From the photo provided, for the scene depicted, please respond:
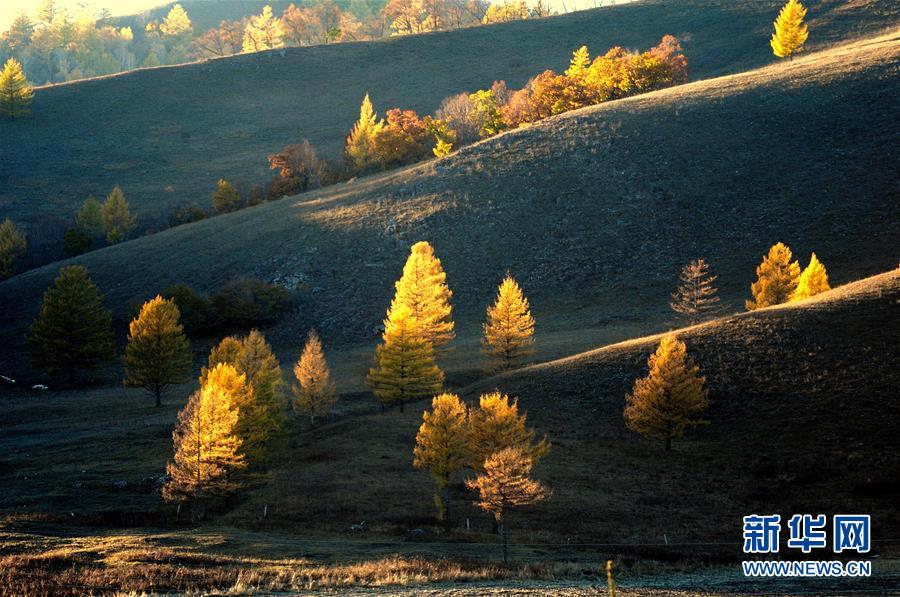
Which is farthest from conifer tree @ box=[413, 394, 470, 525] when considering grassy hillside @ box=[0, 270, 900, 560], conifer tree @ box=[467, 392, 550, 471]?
grassy hillside @ box=[0, 270, 900, 560]

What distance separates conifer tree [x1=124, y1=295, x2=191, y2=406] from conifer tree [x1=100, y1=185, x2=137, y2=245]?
57649 mm

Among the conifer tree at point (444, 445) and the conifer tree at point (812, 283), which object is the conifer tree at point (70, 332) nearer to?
the conifer tree at point (444, 445)

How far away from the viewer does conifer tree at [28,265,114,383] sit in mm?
77000

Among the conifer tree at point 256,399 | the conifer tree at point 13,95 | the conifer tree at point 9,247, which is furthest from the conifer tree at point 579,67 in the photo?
the conifer tree at point 13,95

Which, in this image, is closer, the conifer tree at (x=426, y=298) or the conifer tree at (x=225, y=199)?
the conifer tree at (x=426, y=298)

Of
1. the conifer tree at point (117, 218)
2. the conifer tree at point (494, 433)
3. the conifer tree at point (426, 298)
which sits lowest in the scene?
the conifer tree at point (494, 433)

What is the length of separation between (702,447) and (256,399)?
27.8 m

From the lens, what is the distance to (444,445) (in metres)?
43.3

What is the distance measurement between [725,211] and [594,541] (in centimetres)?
6331

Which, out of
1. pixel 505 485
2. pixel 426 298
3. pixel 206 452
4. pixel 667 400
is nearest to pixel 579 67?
pixel 426 298

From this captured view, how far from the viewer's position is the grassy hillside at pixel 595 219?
83.1 m

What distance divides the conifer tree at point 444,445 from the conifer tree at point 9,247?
89.2m

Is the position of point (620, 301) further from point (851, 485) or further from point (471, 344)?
point (851, 485)

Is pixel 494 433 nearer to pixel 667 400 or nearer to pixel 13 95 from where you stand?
pixel 667 400
